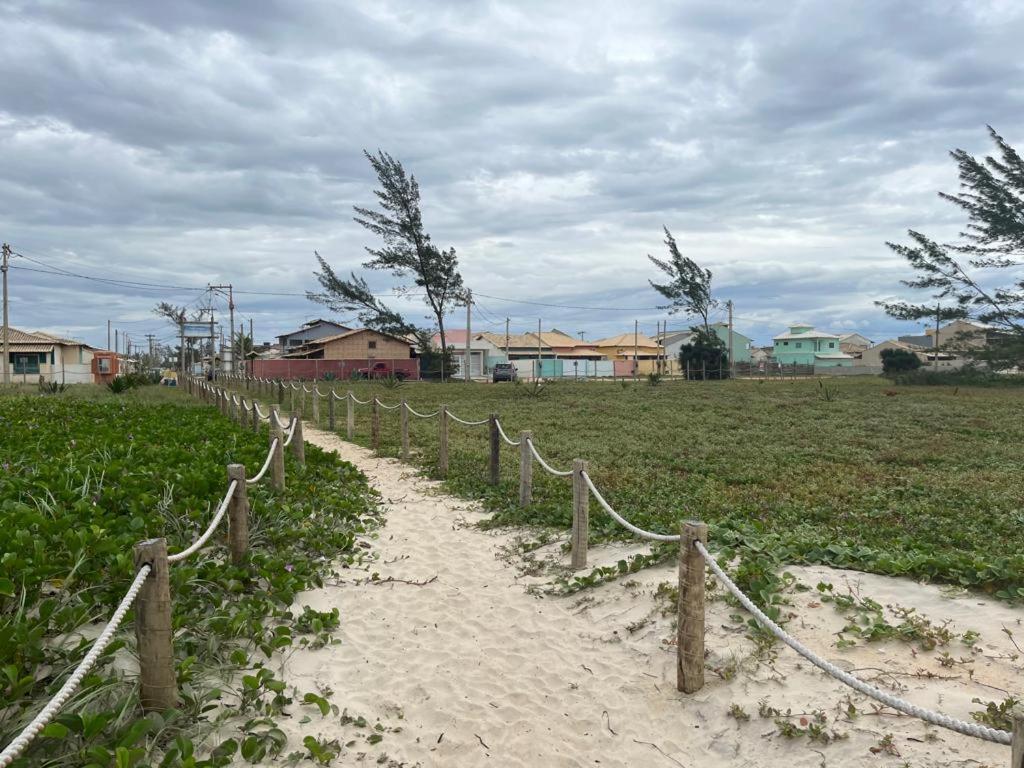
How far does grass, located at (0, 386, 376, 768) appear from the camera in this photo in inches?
126

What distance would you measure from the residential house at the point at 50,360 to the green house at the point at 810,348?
70486mm

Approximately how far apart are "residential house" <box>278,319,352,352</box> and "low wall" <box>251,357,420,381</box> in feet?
65.6

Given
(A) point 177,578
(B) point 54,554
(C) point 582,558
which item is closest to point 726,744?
(C) point 582,558

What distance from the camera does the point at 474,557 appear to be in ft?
22.5

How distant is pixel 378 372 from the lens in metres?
48.5

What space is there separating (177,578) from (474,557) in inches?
122

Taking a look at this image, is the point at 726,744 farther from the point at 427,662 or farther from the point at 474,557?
the point at 474,557

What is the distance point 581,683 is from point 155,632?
2529 mm

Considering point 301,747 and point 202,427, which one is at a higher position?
point 202,427

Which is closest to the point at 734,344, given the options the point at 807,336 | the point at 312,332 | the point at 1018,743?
the point at 807,336

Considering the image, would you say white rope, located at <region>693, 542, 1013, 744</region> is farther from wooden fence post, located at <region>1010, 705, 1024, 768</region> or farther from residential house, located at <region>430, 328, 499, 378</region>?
residential house, located at <region>430, 328, 499, 378</region>

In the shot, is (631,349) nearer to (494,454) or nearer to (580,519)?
(494,454)

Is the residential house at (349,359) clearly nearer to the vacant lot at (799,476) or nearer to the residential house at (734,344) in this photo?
the vacant lot at (799,476)

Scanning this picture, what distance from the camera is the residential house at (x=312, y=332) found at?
7056 cm
